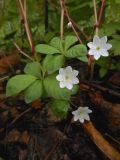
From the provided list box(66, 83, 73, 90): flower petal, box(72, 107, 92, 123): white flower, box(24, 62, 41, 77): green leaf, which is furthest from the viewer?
box(72, 107, 92, 123): white flower

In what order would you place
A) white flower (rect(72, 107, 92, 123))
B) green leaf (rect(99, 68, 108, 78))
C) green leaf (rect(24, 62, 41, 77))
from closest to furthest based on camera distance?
green leaf (rect(24, 62, 41, 77)), white flower (rect(72, 107, 92, 123)), green leaf (rect(99, 68, 108, 78))

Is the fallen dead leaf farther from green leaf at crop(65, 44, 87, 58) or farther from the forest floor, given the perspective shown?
green leaf at crop(65, 44, 87, 58)

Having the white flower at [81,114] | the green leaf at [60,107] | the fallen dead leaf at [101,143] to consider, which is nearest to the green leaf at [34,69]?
the green leaf at [60,107]

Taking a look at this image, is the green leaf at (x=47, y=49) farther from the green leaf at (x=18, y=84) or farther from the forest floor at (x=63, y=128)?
the forest floor at (x=63, y=128)

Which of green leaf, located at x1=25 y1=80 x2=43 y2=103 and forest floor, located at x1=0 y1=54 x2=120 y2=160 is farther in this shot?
forest floor, located at x1=0 y1=54 x2=120 y2=160

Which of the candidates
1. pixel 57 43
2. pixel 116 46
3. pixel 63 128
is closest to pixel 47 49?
pixel 57 43

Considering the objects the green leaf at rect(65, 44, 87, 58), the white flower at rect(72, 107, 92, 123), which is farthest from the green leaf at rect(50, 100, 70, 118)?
the green leaf at rect(65, 44, 87, 58)
